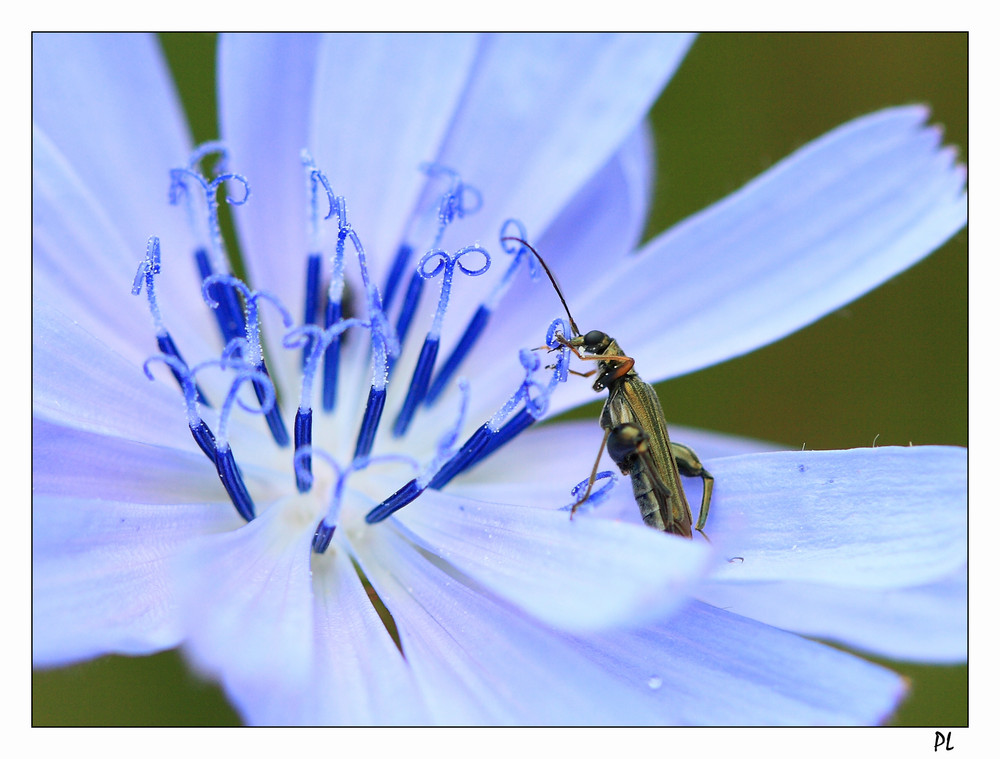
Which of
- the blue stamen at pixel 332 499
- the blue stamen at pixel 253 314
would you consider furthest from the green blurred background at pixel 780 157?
the blue stamen at pixel 332 499

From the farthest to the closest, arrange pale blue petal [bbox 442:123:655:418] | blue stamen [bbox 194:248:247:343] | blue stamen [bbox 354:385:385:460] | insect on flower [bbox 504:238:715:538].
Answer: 1. pale blue petal [bbox 442:123:655:418]
2. blue stamen [bbox 194:248:247:343]
3. blue stamen [bbox 354:385:385:460]
4. insect on flower [bbox 504:238:715:538]

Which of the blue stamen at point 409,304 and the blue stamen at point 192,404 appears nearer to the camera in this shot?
the blue stamen at point 192,404

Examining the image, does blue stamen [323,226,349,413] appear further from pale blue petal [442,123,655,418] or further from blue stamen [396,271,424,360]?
pale blue petal [442,123,655,418]

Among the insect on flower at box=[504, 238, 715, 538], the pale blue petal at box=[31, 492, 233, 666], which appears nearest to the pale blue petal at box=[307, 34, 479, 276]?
the insect on flower at box=[504, 238, 715, 538]

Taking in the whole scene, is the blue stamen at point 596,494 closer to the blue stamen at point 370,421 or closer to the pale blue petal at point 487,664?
the pale blue petal at point 487,664

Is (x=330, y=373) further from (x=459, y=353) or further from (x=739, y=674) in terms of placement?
(x=739, y=674)

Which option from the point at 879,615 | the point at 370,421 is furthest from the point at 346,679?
the point at 879,615
